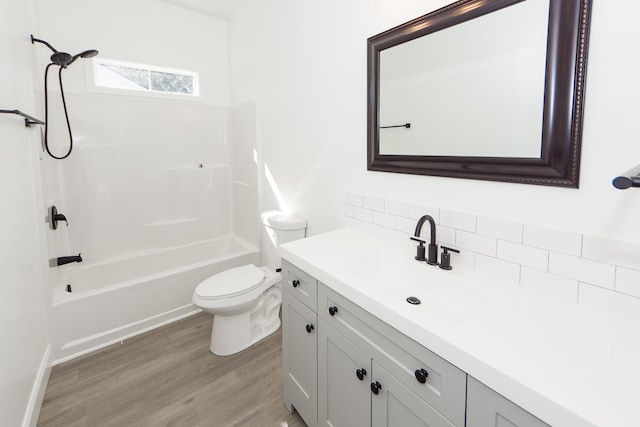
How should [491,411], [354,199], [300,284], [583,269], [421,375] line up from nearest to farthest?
[491,411] → [421,375] → [583,269] → [300,284] → [354,199]

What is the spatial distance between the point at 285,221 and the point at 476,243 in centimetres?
138

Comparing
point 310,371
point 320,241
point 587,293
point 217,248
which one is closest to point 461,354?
point 587,293

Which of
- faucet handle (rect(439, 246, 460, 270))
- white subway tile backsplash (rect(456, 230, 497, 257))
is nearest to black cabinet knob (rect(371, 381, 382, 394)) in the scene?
faucet handle (rect(439, 246, 460, 270))

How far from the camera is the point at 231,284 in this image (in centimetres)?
214

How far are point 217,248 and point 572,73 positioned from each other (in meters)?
3.25

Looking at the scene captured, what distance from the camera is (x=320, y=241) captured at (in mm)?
1680

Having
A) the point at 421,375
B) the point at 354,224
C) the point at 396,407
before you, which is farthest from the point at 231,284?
the point at 421,375

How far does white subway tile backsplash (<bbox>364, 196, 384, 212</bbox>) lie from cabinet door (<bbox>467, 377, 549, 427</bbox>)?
3.35 feet

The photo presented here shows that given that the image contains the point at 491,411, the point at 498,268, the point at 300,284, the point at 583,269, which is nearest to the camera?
the point at 491,411

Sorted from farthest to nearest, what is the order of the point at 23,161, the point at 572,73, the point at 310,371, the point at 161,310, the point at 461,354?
the point at 161,310 → the point at 23,161 → the point at 310,371 → the point at 572,73 → the point at 461,354

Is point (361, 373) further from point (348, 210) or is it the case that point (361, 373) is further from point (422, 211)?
point (348, 210)

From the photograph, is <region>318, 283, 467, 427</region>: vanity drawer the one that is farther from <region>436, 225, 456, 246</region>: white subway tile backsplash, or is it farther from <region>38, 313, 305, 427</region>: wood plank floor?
<region>38, 313, 305, 427</region>: wood plank floor

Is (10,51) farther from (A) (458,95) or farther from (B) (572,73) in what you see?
(B) (572,73)

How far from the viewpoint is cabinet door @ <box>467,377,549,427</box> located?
0.70m
